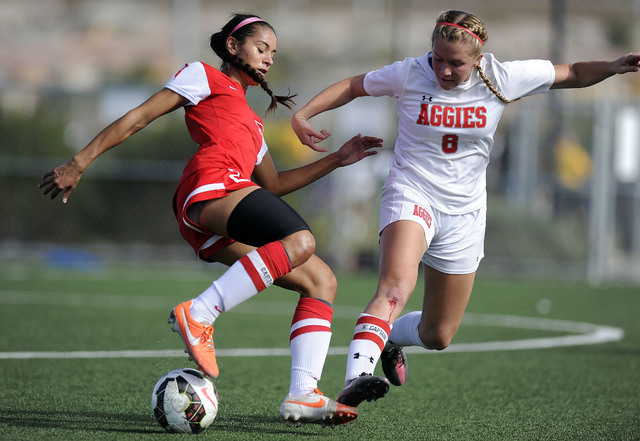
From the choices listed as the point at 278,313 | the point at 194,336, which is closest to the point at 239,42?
the point at 194,336

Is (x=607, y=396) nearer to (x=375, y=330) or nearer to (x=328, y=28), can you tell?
(x=375, y=330)

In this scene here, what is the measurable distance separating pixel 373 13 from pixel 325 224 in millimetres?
42884


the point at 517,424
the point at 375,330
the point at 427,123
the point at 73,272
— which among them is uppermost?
the point at 427,123

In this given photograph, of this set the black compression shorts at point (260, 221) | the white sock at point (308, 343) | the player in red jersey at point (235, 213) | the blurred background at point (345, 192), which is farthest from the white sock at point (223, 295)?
the blurred background at point (345, 192)

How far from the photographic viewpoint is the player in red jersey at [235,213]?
4.33m

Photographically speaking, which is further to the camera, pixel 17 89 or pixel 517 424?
pixel 17 89

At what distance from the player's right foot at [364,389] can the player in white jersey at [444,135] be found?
0.59 metres

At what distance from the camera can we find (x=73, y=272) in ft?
46.4

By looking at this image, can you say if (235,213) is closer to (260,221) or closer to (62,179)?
(260,221)

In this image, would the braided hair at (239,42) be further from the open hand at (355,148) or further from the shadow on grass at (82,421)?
the shadow on grass at (82,421)

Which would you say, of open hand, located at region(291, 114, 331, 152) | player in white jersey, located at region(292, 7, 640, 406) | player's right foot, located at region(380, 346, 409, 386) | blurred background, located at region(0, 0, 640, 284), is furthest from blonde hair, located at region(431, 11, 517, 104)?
blurred background, located at region(0, 0, 640, 284)

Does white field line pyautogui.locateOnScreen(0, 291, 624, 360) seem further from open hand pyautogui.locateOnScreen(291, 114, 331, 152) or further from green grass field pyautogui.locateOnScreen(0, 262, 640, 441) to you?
open hand pyautogui.locateOnScreen(291, 114, 331, 152)

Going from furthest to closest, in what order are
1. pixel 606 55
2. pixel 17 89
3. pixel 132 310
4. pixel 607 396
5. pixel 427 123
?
pixel 606 55, pixel 17 89, pixel 132 310, pixel 607 396, pixel 427 123

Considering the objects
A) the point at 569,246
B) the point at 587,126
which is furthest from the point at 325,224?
the point at 587,126
